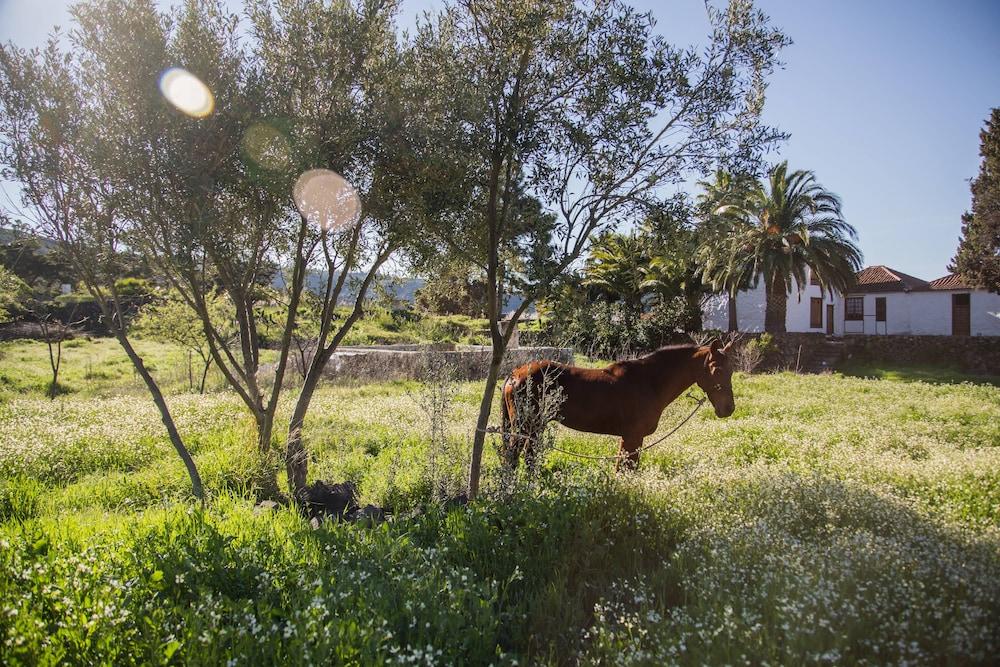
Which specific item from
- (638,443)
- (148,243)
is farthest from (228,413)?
(638,443)

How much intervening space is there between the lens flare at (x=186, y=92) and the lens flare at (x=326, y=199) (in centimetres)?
142

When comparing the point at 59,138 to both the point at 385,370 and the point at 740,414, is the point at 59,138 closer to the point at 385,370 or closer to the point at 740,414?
the point at 740,414

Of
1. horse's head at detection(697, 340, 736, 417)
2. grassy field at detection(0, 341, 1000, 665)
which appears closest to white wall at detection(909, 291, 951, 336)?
grassy field at detection(0, 341, 1000, 665)

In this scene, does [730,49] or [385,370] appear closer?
[730,49]

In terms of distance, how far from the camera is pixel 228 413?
14.6 meters

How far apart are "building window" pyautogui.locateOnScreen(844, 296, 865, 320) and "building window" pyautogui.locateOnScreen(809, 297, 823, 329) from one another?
13.8 feet

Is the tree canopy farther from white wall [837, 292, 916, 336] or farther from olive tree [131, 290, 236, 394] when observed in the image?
olive tree [131, 290, 236, 394]

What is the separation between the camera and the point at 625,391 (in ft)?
27.7

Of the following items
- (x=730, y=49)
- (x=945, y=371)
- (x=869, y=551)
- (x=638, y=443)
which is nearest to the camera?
(x=869, y=551)

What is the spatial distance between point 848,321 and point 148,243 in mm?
57375

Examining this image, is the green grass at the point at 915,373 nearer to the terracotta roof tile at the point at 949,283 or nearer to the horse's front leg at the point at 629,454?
the terracotta roof tile at the point at 949,283

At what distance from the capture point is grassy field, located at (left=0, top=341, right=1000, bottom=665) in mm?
3754

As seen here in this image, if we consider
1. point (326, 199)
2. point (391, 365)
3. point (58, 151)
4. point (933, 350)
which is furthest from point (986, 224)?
point (58, 151)

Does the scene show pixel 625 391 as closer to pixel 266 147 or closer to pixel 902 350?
pixel 266 147
